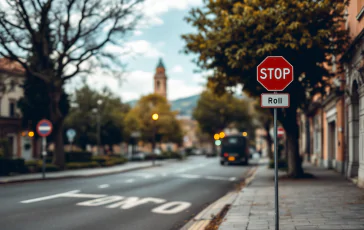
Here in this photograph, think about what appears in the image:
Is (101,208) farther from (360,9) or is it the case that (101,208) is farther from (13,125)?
(13,125)

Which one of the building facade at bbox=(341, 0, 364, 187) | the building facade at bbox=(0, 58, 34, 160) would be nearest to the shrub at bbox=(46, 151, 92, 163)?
the building facade at bbox=(0, 58, 34, 160)

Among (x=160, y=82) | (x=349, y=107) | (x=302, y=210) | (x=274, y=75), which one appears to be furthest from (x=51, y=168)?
(x=160, y=82)

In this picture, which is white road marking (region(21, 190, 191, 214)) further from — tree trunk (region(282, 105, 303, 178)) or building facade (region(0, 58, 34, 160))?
building facade (region(0, 58, 34, 160))

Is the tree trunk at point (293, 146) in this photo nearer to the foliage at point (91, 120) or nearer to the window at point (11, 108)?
the window at point (11, 108)

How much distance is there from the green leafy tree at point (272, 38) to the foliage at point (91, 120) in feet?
126

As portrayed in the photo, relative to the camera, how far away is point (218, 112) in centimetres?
8531

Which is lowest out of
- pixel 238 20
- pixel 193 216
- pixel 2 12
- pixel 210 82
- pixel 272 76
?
pixel 193 216

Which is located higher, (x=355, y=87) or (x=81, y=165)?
(x=355, y=87)

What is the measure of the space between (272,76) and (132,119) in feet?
205

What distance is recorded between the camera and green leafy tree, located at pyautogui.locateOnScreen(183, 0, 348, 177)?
16312mm

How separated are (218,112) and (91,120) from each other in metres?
34.1

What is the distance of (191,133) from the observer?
564ft

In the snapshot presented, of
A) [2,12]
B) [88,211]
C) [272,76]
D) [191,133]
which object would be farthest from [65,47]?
[191,133]

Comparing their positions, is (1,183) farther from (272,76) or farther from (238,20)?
(272,76)
